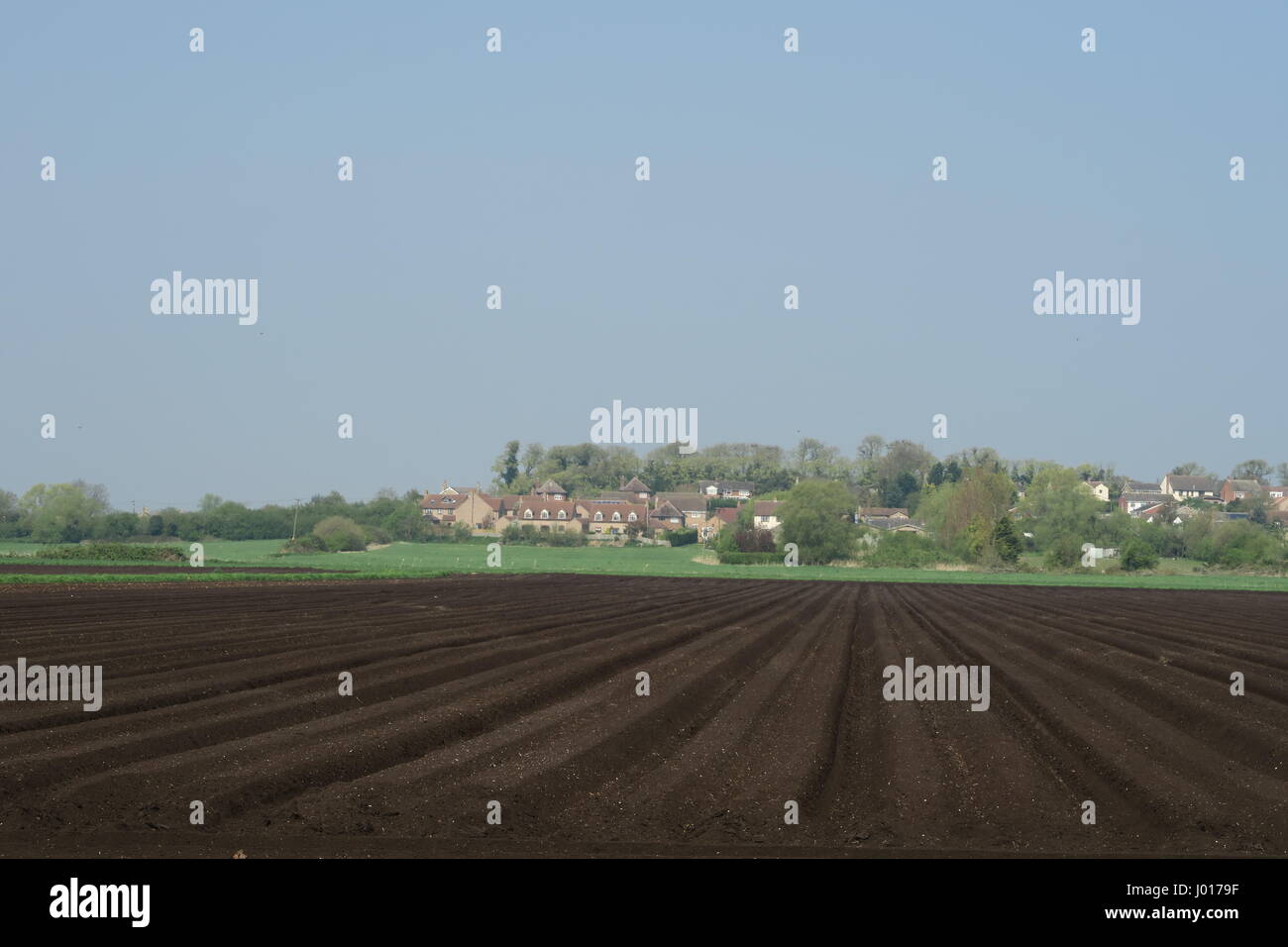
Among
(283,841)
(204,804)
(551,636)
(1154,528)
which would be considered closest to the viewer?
(283,841)

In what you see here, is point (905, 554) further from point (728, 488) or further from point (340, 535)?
point (728, 488)

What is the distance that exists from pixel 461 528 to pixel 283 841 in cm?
12757

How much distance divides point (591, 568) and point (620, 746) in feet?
250

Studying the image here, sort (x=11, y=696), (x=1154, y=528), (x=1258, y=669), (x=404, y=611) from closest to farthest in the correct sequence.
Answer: (x=11, y=696) < (x=1258, y=669) < (x=404, y=611) < (x=1154, y=528)

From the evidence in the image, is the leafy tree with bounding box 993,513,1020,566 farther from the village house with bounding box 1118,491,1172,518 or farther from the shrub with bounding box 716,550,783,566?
the village house with bounding box 1118,491,1172,518

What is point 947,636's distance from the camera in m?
29.7

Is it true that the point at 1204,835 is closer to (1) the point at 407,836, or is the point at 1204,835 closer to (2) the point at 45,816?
(1) the point at 407,836

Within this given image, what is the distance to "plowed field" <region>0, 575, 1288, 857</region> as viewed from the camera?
1031 cm

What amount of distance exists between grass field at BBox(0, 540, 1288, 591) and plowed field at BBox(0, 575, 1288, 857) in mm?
32900

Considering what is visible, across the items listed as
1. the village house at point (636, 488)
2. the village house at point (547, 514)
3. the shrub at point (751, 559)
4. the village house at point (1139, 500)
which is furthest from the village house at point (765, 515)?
the village house at point (1139, 500)

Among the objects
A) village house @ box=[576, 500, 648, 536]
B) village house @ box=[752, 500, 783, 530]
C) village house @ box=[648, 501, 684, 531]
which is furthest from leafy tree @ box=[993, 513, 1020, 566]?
village house @ box=[576, 500, 648, 536]

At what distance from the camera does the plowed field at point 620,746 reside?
33.8 ft

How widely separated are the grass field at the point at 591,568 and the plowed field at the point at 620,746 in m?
32.9
